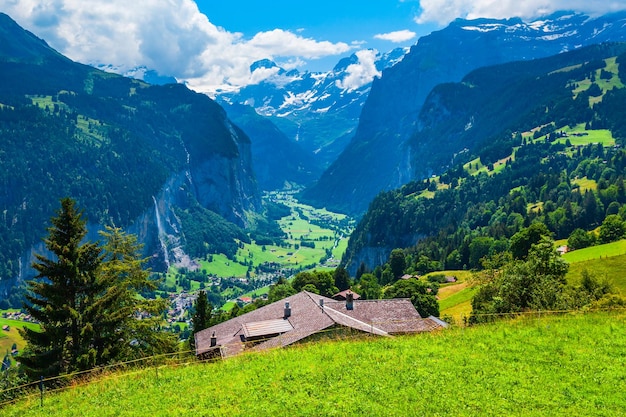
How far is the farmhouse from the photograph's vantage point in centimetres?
4550

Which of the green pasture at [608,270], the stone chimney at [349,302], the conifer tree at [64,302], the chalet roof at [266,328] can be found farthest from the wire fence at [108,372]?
the green pasture at [608,270]

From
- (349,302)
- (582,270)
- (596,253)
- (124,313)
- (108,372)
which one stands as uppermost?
(124,313)

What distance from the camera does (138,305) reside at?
47500 mm

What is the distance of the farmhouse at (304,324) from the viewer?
45500 millimetres

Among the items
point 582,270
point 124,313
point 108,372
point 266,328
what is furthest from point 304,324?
point 582,270

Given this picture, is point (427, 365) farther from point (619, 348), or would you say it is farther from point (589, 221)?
point (589, 221)

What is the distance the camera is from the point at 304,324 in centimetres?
4950

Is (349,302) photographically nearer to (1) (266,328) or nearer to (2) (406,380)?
(1) (266,328)

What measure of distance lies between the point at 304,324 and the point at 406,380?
2431 centimetres

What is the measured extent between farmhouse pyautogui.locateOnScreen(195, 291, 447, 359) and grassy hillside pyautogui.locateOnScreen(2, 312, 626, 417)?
464 inches

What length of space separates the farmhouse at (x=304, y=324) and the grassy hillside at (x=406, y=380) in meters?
11.8

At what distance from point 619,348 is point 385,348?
1309 cm

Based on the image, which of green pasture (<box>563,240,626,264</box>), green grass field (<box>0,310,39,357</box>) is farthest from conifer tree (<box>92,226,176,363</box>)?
green grass field (<box>0,310,39,357</box>)

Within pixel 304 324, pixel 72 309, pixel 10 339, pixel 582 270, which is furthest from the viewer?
pixel 10 339
